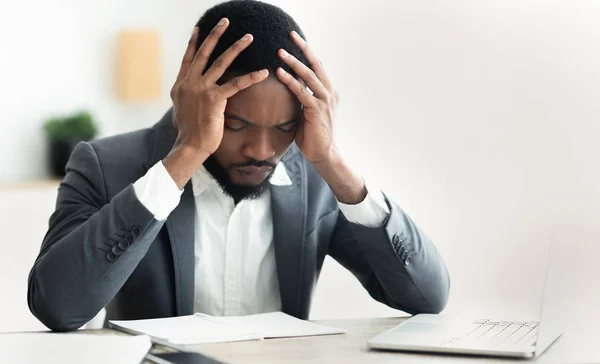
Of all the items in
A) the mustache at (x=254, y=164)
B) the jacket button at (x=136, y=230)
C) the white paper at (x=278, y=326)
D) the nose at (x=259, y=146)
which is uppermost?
the nose at (x=259, y=146)

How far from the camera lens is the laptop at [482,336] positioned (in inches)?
46.4

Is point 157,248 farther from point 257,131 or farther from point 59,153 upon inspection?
point 59,153

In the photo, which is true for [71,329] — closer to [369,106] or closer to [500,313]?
[500,313]

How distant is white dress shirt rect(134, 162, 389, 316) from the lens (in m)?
1.74

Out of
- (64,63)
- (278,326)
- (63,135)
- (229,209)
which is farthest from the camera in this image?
(64,63)

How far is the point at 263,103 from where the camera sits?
1543mm

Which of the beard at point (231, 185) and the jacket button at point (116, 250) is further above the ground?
the beard at point (231, 185)

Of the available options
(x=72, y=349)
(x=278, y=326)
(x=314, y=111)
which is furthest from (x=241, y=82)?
(x=72, y=349)

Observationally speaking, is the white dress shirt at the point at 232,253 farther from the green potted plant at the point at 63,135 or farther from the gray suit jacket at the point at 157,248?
the green potted plant at the point at 63,135

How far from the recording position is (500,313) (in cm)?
161

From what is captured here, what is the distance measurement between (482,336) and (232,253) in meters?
0.63

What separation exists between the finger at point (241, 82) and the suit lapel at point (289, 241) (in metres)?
0.32

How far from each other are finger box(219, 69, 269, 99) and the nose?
0.10m

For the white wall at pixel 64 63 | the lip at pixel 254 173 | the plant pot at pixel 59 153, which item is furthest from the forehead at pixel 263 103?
the white wall at pixel 64 63
